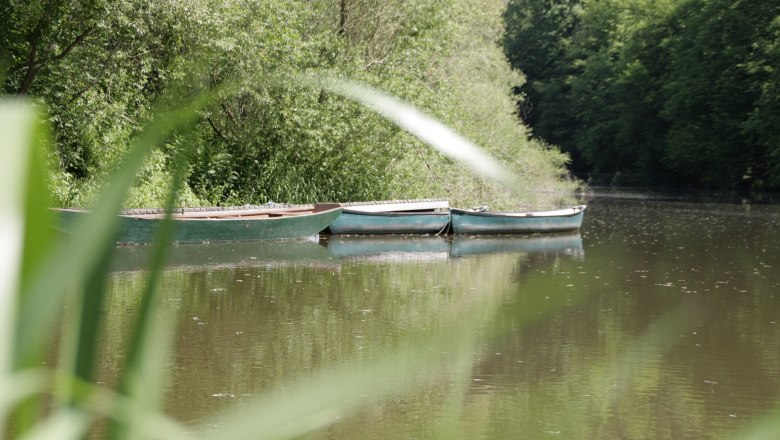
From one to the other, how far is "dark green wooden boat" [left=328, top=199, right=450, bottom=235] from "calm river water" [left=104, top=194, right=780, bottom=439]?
17.0 inches

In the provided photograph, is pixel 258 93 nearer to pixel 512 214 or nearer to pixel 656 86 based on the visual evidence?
pixel 512 214

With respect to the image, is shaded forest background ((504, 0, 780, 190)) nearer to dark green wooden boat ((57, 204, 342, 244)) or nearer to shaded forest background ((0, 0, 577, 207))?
shaded forest background ((0, 0, 577, 207))

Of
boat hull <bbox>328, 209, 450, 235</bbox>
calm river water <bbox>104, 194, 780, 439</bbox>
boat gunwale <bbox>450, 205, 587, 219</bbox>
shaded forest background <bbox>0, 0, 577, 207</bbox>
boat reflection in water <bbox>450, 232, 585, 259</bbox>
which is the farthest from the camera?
boat gunwale <bbox>450, 205, 587, 219</bbox>

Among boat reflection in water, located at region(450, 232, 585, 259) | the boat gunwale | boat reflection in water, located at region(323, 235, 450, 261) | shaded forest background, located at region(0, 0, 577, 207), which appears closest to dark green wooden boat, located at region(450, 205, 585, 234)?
the boat gunwale

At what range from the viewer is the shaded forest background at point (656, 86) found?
39188 mm

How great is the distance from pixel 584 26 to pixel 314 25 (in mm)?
39642

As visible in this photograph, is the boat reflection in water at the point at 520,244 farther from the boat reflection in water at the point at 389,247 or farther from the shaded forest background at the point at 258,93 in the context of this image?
the shaded forest background at the point at 258,93

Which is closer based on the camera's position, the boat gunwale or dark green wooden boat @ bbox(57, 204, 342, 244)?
dark green wooden boat @ bbox(57, 204, 342, 244)

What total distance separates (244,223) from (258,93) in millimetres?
4041

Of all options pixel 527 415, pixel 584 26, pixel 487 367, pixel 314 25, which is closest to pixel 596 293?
pixel 487 367

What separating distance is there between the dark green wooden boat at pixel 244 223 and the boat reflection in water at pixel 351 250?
0.52ft

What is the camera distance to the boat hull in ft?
65.4

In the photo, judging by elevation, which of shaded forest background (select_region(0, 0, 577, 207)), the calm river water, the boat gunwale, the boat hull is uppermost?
shaded forest background (select_region(0, 0, 577, 207))

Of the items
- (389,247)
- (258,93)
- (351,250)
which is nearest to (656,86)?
(389,247)
